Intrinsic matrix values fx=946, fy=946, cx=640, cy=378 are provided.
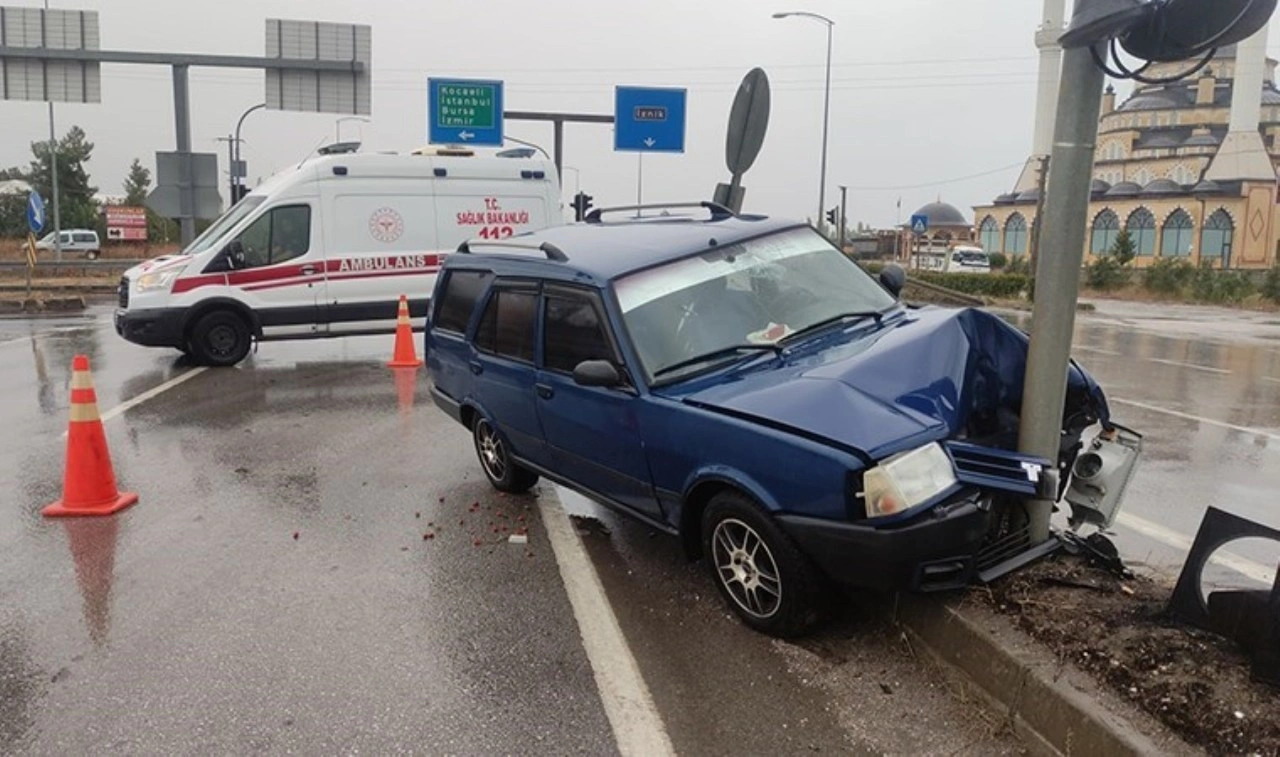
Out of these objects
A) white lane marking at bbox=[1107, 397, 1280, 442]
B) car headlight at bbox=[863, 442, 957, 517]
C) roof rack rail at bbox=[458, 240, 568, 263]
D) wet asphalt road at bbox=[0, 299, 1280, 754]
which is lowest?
wet asphalt road at bbox=[0, 299, 1280, 754]

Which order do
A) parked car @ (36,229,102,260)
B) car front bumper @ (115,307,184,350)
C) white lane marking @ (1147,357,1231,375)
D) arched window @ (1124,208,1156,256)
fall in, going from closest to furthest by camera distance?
car front bumper @ (115,307,184,350) < white lane marking @ (1147,357,1231,375) < parked car @ (36,229,102,260) < arched window @ (1124,208,1156,256)

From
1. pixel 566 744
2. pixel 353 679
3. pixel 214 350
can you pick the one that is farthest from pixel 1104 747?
pixel 214 350

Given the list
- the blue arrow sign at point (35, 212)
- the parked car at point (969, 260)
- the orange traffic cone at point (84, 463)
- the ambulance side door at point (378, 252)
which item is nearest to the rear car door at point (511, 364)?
the orange traffic cone at point (84, 463)

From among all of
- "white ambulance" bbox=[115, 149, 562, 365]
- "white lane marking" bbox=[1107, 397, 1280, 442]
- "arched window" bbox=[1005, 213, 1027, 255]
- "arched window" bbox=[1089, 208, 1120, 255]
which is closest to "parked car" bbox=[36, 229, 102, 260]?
"white ambulance" bbox=[115, 149, 562, 365]

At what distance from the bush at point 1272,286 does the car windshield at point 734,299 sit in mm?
35232

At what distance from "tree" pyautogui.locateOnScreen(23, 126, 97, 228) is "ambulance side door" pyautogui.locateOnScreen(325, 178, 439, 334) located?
70970mm

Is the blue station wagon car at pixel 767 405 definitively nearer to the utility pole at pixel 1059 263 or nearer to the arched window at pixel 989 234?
the utility pole at pixel 1059 263

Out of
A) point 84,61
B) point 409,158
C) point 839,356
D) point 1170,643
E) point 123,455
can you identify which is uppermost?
point 84,61

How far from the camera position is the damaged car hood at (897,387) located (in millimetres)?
3791

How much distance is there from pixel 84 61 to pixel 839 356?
2350 centimetres

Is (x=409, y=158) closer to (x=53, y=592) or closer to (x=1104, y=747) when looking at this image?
(x=53, y=592)

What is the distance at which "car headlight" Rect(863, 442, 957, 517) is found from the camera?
3.58m

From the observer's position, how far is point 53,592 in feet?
15.8

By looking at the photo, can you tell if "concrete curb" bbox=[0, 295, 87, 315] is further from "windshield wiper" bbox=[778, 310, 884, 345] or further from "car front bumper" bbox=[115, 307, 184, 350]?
"windshield wiper" bbox=[778, 310, 884, 345]
